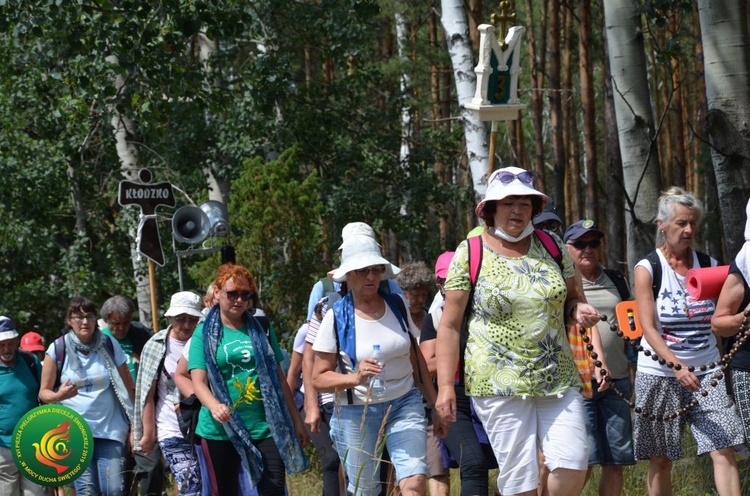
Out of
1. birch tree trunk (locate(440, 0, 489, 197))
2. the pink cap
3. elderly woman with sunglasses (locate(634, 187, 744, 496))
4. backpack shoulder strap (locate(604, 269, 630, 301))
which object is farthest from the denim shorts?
birch tree trunk (locate(440, 0, 489, 197))

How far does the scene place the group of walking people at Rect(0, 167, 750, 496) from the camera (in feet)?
17.1

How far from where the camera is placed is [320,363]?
5.92 metres

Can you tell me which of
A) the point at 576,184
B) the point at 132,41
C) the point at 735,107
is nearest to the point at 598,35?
the point at 576,184

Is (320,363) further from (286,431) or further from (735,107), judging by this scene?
(735,107)

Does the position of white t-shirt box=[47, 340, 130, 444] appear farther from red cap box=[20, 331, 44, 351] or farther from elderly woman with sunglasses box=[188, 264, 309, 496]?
red cap box=[20, 331, 44, 351]

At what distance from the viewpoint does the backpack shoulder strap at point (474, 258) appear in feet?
17.3

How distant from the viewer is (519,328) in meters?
5.15

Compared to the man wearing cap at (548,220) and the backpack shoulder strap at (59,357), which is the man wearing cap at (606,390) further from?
the backpack shoulder strap at (59,357)

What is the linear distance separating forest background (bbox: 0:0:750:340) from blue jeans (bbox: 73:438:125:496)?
3.81 meters

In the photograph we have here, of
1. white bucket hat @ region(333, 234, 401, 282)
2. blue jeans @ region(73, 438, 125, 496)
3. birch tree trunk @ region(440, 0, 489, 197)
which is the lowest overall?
blue jeans @ region(73, 438, 125, 496)

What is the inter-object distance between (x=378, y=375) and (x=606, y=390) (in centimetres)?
159

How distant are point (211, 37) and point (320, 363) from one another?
19.1 ft

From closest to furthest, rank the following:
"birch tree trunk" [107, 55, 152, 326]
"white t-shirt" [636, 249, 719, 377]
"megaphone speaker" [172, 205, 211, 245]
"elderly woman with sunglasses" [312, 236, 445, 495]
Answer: "elderly woman with sunglasses" [312, 236, 445, 495]
"white t-shirt" [636, 249, 719, 377]
"megaphone speaker" [172, 205, 211, 245]
"birch tree trunk" [107, 55, 152, 326]

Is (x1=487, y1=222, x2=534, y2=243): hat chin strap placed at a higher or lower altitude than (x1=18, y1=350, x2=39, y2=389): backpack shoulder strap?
higher
